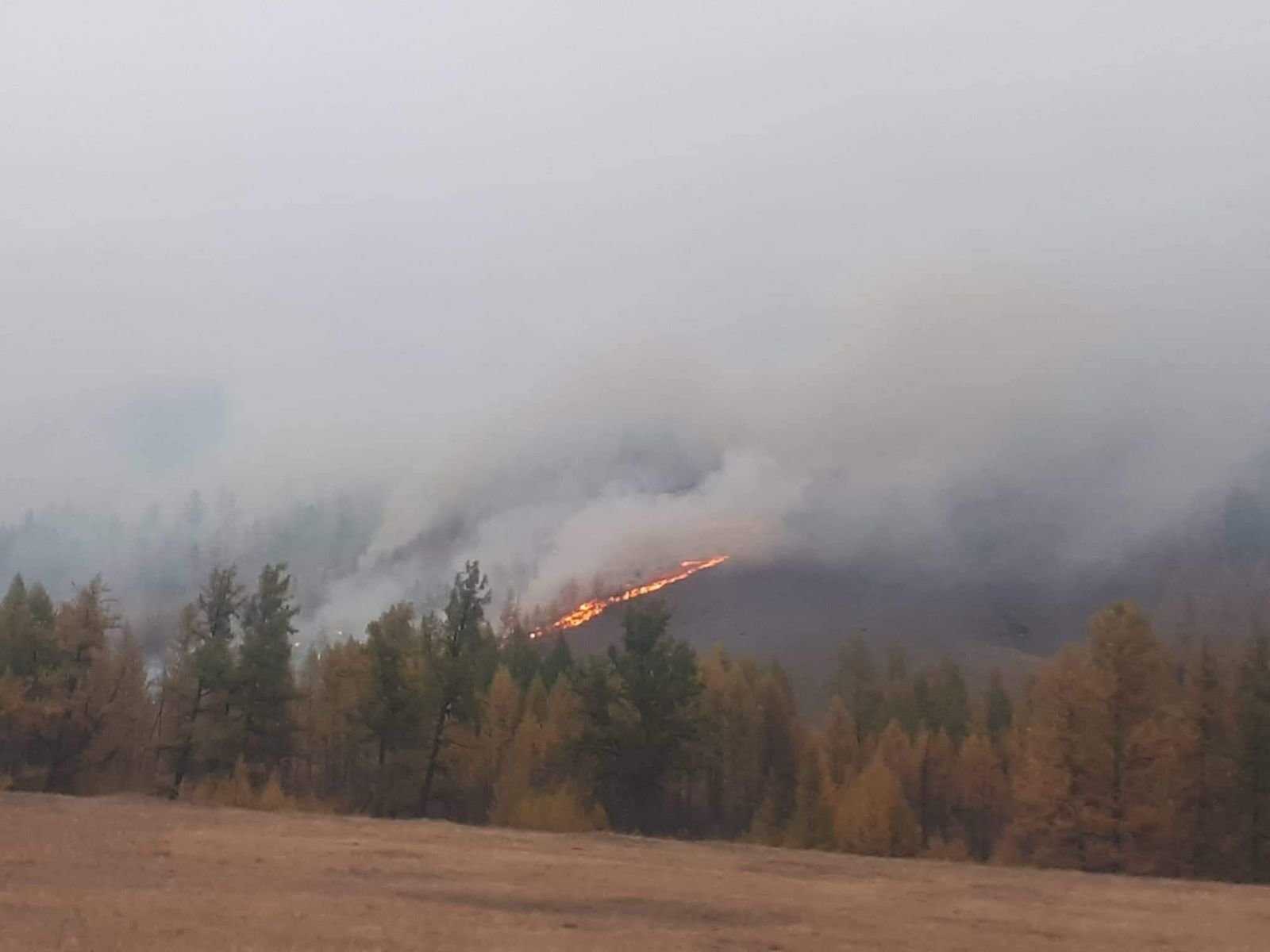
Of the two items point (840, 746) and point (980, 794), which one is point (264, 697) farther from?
point (980, 794)

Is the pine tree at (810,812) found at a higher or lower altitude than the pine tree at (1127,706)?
lower

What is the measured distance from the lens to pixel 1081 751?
44750 millimetres

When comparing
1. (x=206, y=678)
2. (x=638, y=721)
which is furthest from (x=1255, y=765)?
(x=206, y=678)

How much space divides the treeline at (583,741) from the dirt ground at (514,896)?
15.7 meters

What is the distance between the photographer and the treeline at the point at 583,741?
1786 inches

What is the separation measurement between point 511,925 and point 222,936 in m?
4.72

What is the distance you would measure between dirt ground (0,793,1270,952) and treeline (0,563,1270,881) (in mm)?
15685

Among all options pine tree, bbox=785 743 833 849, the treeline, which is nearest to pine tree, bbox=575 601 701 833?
the treeline

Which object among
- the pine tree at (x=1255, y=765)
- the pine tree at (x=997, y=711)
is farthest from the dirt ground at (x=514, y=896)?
the pine tree at (x=997, y=711)

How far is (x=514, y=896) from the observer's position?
70.7 feet

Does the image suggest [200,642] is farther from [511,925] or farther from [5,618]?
[511,925]

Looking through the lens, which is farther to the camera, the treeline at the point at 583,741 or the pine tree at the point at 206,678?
the pine tree at the point at 206,678

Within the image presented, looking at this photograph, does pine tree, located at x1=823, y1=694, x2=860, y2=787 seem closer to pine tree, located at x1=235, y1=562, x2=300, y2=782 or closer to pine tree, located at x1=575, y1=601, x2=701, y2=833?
pine tree, located at x1=575, y1=601, x2=701, y2=833

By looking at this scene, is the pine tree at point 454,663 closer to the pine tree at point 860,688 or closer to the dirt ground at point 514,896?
the dirt ground at point 514,896
